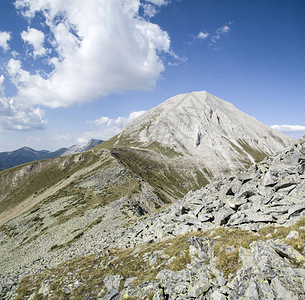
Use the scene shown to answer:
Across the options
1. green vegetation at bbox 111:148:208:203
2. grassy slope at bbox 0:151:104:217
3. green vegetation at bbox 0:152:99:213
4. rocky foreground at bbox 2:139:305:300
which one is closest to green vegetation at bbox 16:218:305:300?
rocky foreground at bbox 2:139:305:300

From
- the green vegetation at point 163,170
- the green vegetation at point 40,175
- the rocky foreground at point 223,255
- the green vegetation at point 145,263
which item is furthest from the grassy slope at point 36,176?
the green vegetation at point 145,263

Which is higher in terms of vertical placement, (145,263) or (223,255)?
(223,255)

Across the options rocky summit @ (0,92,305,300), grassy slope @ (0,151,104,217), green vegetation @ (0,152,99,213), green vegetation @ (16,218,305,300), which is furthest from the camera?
grassy slope @ (0,151,104,217)

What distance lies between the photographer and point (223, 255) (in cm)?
1224

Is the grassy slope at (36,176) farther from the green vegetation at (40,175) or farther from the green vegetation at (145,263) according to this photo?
the green vegetation at (145,263)

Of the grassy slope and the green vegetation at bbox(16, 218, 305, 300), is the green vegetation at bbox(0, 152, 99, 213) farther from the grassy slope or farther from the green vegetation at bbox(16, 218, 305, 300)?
the green vegetation at bbox(16, 218, 305, 300)

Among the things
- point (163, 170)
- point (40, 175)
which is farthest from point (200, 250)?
point (40, 175)

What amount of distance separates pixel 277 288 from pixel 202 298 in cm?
402

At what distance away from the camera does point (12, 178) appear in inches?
4562

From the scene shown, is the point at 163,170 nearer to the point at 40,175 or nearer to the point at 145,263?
the point at 40,175

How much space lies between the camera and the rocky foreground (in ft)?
30.0

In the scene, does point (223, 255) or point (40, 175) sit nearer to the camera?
point (223, 255)

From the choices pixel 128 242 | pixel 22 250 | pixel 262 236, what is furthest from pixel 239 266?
pixel 22 250

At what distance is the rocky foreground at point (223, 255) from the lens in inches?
360
